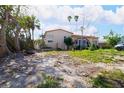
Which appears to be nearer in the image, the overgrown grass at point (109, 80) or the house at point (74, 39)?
the overgrown grass at point (109, 80)

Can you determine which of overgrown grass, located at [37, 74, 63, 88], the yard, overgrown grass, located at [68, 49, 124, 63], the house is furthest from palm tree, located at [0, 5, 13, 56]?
the house

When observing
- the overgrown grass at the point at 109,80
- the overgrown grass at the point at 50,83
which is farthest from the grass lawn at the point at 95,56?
the overgrown grass at the point at 50,83

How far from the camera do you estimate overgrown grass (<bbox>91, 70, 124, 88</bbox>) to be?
457 centimetres

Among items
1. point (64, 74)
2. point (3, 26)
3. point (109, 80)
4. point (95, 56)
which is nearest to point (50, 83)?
point (64, 74)

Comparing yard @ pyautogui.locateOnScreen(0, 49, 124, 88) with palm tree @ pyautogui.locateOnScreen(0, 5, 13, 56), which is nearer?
yard @ pyautogui.locateOnScreen(0, 49, 124, 88)

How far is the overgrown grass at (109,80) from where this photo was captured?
15.0 ft

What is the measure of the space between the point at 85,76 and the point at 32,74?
3.07 feet

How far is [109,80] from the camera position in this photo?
4836 millimetres

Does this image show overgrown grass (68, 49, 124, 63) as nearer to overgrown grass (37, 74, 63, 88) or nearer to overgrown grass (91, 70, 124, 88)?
overgrown grass (91, 70, 124, 88)

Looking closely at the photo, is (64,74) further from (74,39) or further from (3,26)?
(74,39)

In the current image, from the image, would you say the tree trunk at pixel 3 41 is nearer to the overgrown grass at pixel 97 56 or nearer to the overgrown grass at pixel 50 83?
the overgrown grass at pixel 97 56
